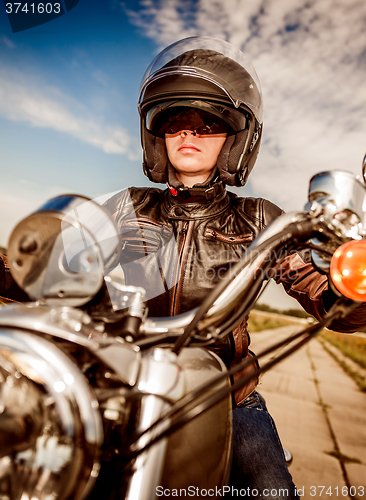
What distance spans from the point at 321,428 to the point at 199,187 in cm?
266

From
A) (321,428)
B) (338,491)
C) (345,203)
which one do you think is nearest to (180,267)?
(345,203)

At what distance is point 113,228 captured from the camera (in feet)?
2.07

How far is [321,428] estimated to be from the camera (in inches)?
107

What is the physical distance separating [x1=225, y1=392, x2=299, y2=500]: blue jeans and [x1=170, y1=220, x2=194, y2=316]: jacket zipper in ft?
1.57

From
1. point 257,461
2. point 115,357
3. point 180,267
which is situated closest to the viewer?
point 115,357

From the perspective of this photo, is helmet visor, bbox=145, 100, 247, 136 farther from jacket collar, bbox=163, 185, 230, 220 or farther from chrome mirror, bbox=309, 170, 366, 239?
chrome mirror, bbox=309, 170, 366, 239

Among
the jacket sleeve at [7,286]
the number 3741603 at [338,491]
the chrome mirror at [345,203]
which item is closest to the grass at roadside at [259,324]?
the number 3741603 at [338,491]

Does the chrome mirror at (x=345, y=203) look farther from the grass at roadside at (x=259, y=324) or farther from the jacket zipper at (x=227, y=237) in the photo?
the grass at roadside at (x=259, y=324)

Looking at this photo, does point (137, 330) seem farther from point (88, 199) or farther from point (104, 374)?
point (88, 199)

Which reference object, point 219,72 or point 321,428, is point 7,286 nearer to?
point 219,72

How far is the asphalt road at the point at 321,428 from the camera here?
1.91 metres

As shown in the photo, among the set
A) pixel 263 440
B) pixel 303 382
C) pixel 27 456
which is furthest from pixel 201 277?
pixel 303 382

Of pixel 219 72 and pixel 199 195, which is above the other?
pixel 219 72

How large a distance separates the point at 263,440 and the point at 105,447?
0.72 metres
